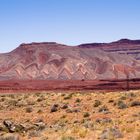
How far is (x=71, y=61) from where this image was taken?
14088 centimetres

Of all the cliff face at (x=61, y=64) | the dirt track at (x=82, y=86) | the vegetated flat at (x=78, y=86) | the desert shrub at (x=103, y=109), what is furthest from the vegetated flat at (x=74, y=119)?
the cliff face at (x=61, y=64)

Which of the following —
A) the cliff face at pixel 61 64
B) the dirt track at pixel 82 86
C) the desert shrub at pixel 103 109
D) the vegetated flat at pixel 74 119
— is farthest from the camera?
the cliff face at pixel 61 64

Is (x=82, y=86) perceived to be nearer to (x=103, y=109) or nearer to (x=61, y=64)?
(x=103, y=109)

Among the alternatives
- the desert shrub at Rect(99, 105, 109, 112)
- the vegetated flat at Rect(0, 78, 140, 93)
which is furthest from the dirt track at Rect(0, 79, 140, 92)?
the desert shrub at Rect(99, 105, 109, 112)

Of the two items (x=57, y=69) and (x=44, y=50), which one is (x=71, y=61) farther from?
(x=44, y=50)

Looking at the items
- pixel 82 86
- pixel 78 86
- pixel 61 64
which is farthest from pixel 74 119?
pixel 61 64

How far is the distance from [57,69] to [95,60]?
1640cm

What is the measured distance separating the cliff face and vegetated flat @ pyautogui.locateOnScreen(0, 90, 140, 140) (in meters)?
87.2

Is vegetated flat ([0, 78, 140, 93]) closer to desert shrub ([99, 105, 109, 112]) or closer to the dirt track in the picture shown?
the dirt track

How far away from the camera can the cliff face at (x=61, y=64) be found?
134250 mm

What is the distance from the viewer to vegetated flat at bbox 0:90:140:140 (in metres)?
18.7

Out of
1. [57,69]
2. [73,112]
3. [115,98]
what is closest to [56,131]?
[73,112]

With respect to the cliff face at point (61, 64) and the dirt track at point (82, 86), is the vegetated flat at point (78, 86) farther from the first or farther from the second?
Result: the cliff face at point (61, 64)

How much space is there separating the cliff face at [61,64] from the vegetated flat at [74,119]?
8721cm
